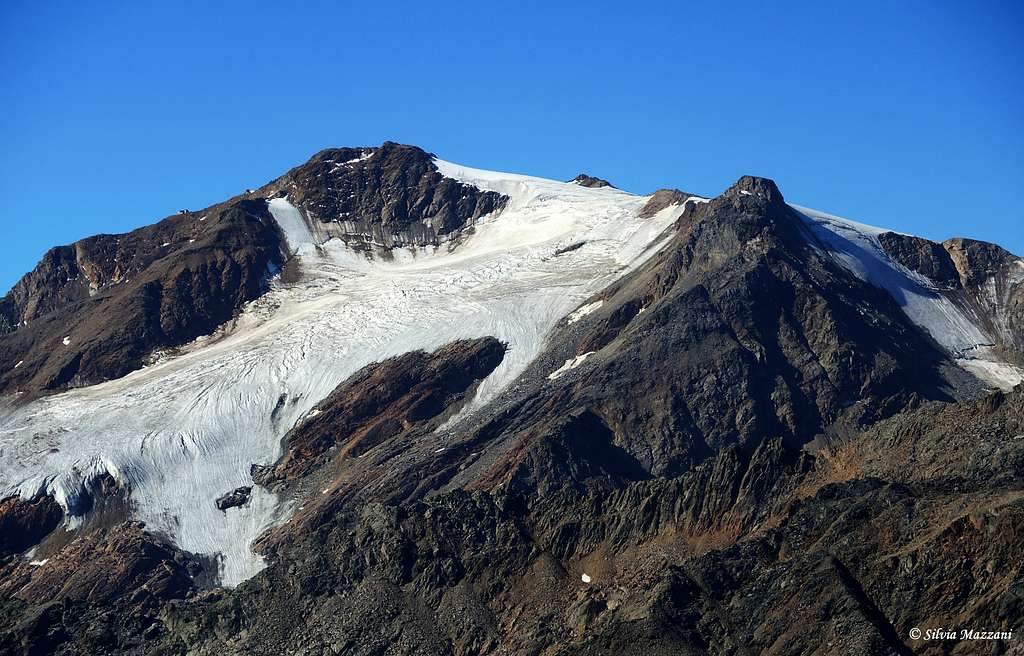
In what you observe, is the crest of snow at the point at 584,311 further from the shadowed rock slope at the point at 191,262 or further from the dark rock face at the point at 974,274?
the shadowed rock slope at the point at 191,262

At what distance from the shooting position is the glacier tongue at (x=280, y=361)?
12900cm

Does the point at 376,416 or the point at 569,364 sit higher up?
the point at 569,364

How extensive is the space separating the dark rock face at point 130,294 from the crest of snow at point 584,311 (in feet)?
131

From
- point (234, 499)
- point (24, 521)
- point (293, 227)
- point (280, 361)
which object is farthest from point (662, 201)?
point (24, 521)

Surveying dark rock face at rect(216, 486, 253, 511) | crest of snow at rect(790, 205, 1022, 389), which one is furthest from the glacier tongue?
crest of snow at rect(790, 205, 1022, 389)

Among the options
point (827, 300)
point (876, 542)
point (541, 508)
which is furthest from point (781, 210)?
point (876, 542)

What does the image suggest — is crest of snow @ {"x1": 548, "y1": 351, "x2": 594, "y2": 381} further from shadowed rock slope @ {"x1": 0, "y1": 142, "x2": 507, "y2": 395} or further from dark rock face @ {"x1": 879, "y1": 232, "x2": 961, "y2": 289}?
shadowed rock slope @ {"x1": 0, "y1": 142, "x2": 507, "y2": 395}

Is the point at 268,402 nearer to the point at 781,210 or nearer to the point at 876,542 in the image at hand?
the point at 781,210

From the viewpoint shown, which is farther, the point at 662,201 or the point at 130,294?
the point at 662,201

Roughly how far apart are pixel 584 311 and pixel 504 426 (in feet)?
72.6

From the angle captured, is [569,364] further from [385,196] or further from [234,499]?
[385,196]

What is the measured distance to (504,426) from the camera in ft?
412

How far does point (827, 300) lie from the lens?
13750cm

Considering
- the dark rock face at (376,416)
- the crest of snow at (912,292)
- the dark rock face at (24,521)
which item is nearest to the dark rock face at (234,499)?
the dark rock face at (376,416)
